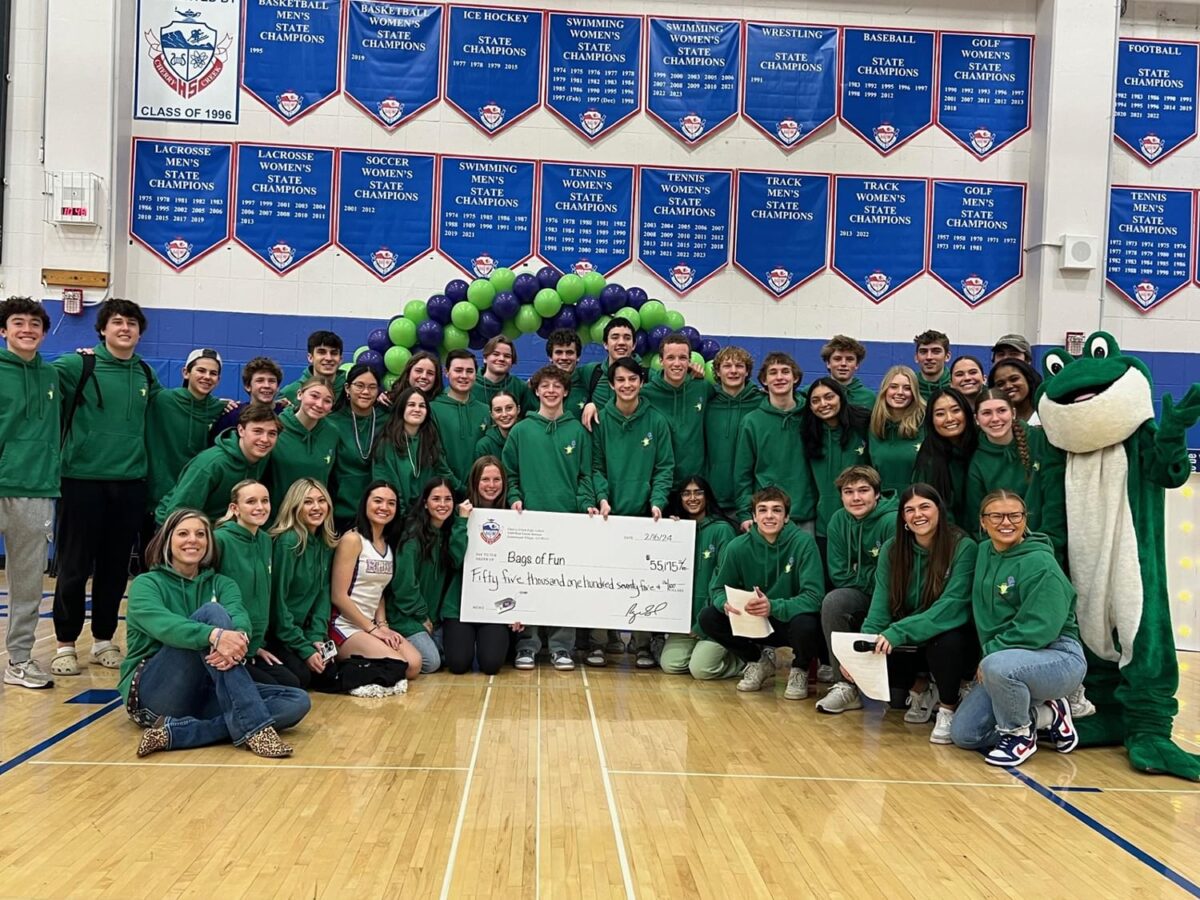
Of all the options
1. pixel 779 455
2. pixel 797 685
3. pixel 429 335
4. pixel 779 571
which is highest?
pixel 429 335

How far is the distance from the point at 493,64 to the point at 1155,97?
Answer: 21.4ft

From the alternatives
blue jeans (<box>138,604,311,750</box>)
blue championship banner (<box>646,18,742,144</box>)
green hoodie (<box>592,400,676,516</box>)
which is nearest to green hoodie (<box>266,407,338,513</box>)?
blue jeans (<box>138,604,311,750</box>)

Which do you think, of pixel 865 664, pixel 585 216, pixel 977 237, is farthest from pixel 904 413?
pixel 977 237

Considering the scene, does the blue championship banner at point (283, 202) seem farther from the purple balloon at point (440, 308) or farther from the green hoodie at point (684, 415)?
the green hoodie at point (684, 415)

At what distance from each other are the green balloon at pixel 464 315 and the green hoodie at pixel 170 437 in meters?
2.53

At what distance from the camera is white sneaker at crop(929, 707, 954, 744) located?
182 inches

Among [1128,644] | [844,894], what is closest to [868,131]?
[1128,644]

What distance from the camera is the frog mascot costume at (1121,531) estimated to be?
171 inches

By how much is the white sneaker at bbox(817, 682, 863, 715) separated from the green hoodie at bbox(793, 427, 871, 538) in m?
1.03

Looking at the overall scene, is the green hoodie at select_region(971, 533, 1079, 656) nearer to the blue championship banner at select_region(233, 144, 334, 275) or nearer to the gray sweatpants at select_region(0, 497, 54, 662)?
the gray sweatpants at select_region(0, 497, 54, 662)

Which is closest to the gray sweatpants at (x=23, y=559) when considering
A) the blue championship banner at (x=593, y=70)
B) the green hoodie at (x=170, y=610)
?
the green hoodie at (x=170, y=610)

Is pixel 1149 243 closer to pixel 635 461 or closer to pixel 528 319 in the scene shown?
pixel 528 319

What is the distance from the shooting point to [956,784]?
155 inches

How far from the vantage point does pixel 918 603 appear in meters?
4.91
